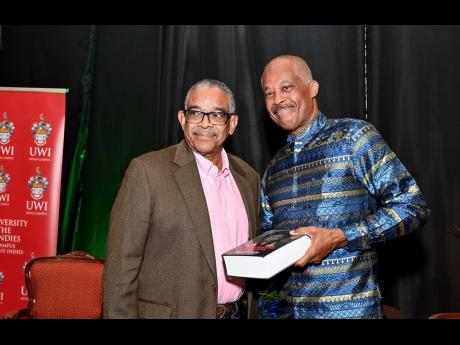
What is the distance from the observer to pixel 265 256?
153 cm

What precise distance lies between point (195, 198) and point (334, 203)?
643 millimetres

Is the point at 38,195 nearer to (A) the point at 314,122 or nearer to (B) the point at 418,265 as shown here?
(A) the point at 314,122

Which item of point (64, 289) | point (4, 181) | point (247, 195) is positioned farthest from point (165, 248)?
point (4, 181)

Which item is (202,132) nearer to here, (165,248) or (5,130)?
(165,248)

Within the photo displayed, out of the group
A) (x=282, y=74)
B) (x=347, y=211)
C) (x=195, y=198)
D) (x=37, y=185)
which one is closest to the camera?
(x=347, y=211)

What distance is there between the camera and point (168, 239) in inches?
81.0

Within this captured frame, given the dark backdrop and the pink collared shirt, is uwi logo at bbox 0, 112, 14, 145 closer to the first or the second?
the dark backdrop

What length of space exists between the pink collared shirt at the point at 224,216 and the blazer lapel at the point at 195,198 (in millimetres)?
75

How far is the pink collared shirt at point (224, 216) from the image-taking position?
216 centimetres

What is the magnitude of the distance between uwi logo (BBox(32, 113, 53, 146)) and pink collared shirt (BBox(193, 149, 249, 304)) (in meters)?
2.05

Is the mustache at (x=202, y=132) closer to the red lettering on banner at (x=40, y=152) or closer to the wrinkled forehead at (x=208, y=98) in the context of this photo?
the wrinkled forehead at (x=208, y=98)

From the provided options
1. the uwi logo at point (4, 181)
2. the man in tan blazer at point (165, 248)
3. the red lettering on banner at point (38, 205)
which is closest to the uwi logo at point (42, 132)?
the uwi logo at point (4, 181)
